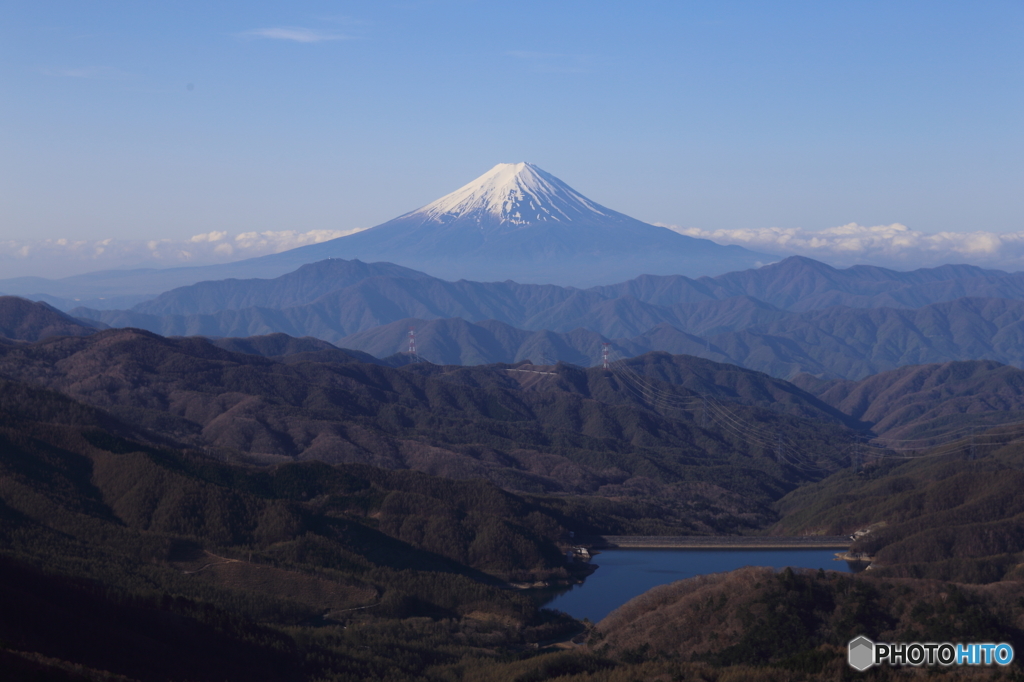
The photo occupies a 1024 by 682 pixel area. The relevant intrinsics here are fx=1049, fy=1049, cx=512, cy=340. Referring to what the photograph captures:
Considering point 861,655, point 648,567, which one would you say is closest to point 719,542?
point 648,567

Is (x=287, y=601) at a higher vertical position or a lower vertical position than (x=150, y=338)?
lower

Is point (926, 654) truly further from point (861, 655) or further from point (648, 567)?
point (648, 567)

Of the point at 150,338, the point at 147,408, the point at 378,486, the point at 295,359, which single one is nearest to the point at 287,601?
the point at 378,486

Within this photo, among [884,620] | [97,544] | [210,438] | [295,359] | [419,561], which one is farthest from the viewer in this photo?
[295,359]

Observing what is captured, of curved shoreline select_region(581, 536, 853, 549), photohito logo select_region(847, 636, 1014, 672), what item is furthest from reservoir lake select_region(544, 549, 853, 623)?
photohito logo select_region(847, 636, 1014, 672)

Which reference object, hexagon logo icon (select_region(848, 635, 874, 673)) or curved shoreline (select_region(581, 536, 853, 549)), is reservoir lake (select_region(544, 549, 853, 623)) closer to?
curved shoreline (select_region(581, 536, 853, 549))

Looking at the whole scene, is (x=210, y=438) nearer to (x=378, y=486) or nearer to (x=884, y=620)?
(x=378, y=486)
